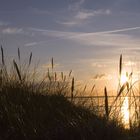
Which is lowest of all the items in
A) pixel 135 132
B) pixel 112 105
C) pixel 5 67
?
pixel 135 132

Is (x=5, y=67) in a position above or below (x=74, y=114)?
above

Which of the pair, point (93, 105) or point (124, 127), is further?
point (93, 105)

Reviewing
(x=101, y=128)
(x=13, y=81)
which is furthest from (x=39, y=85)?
(x=101, y=128)

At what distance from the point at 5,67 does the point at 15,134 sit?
8.45 ft

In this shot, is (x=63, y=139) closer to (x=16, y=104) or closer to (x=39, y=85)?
(x=16, y=104)

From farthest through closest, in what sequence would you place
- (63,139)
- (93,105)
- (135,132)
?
(93,105), (135,132), (63,139)

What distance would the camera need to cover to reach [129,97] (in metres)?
6.77

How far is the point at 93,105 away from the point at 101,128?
6.91 feet

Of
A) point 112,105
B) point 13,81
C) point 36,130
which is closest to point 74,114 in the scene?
point 112,105

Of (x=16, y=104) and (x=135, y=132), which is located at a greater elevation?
(x=16, y=104)

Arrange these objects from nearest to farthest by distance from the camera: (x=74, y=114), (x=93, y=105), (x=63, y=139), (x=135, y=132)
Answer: (x=63, y=139) → (x=135, y=132) → (x=74, y=114) → (x=93, y=105)

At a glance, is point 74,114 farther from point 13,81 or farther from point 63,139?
point 13,81

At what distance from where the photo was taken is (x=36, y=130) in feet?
17.9

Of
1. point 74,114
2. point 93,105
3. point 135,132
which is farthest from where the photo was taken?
point 93,105
